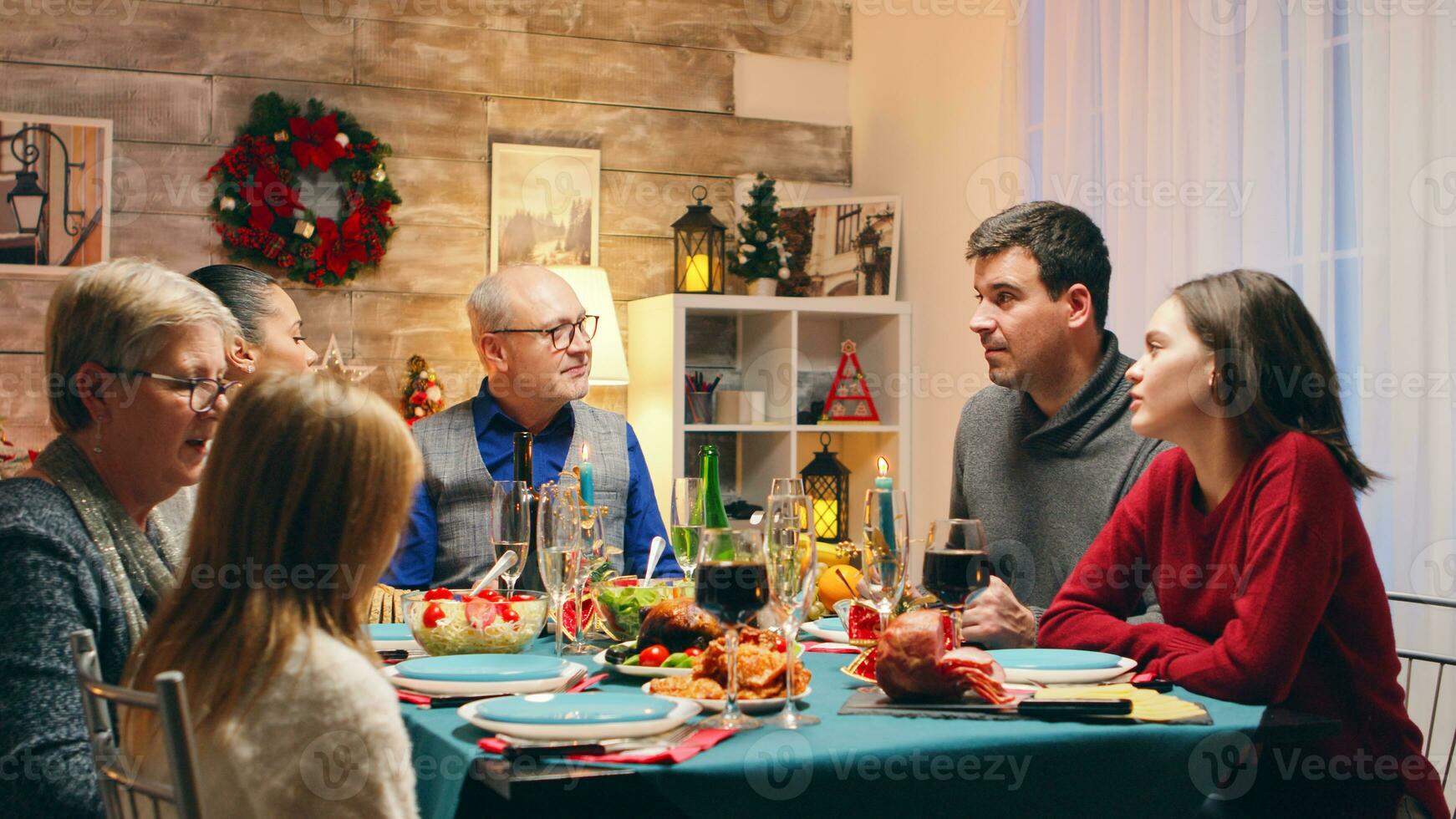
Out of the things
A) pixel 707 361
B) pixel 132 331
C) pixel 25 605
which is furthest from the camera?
pixel 707 361

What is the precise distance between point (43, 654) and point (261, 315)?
1381 millimetres

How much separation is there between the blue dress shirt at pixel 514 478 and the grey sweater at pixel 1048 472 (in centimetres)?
79

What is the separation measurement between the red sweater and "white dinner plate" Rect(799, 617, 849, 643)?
1.18 feet

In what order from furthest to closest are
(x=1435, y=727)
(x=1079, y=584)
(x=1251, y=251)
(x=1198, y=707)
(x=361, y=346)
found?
(x=361, y=346) → (x=1251, y=251) → (x=1435, y=727) → (x=1079, y=584) → (x=1198, y=707)

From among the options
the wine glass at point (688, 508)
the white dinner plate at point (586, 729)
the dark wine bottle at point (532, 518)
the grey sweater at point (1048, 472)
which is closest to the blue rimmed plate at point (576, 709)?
the white dinner plate at point (586, 729)

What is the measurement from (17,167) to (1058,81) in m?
3.19

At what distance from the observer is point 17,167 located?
13.2ft

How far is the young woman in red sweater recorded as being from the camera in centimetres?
171

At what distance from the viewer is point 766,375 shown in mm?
4715

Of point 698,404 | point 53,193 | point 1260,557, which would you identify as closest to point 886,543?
point 1260,557

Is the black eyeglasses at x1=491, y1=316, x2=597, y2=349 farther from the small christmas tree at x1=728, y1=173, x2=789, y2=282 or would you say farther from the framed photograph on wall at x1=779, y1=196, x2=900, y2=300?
the framed photograph on wall at x1=779, y1=196, x2=900, y2=300

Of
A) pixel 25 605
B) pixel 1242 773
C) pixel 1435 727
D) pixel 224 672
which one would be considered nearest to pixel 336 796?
pixel 224 672

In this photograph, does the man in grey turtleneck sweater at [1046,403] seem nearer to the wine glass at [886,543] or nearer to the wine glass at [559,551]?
the wine glass at [886,543]

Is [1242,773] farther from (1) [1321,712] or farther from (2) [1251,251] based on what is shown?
(2) [1251,251]
